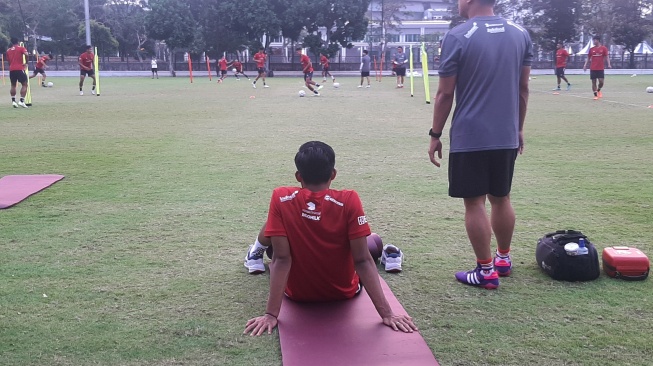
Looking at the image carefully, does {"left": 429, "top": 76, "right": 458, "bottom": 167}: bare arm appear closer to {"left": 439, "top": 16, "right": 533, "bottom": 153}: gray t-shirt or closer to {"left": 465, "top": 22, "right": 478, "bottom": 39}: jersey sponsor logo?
{"left": 439, "top": 16, "right": 533, "bottom": 153}: gray t-shirt

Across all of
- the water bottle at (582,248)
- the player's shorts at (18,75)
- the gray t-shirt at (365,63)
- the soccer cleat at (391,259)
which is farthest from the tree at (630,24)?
the soccer cleat at (391,259)

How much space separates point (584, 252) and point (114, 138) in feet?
31.6

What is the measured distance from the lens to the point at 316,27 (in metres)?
52.9

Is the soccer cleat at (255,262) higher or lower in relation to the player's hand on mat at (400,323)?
higher

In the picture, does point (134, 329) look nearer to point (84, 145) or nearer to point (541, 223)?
point (541, 223)

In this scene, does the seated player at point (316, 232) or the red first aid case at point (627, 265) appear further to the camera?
the red first aid case at point (627, 265)

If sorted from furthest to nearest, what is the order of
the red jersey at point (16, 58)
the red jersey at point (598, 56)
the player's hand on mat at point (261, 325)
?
the red jersey at point (598, 56), the red jersey at point (16, 58), the player's hand on mat at point (261, 325)

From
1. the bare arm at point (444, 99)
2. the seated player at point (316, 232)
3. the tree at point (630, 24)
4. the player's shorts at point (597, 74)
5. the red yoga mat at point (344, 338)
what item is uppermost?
the tree at point (630, 24)

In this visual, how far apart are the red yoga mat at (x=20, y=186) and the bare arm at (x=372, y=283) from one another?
4.48 m

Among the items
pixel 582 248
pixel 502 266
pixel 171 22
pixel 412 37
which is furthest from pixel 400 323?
pixel 412 37

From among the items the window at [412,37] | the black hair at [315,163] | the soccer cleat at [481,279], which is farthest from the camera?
the window at [412,37]

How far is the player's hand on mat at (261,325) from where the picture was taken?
352 cm

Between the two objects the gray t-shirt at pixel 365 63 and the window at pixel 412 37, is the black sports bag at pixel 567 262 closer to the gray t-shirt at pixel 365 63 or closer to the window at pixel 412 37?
the gray t-shirt at pixel 365 63

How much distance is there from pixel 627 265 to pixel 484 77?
1593 millimetres
